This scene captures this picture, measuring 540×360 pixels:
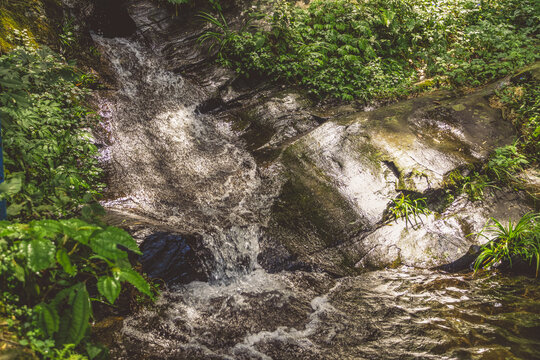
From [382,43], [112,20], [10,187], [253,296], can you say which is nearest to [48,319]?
[10,187]

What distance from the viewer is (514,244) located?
418 cm

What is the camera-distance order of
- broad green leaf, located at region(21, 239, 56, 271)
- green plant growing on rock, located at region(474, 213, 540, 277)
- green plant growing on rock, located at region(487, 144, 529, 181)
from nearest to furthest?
broad green leaf, located at region(21, 239, 56, 271)
green plant growing on rock, located at region(474, 213, 540, 277)
green plant growing on rock, located at region(487, 144, 529, 181)

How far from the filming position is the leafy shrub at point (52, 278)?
1.92m

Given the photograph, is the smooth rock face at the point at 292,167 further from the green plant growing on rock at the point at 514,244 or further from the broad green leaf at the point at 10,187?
the broad green leaf at the point at 10,187

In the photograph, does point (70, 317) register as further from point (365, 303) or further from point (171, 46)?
point (171, 46)

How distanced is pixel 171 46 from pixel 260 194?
5.56 m

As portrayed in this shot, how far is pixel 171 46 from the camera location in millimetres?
8180

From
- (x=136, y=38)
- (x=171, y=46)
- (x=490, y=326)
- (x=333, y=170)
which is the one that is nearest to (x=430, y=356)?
(x=490, y=326)

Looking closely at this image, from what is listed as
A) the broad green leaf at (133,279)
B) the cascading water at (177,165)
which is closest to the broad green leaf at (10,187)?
the broad green leaf at (133,279)

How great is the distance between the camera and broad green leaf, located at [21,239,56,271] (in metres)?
1.88

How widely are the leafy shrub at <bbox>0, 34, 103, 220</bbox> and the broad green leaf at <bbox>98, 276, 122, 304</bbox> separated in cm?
96

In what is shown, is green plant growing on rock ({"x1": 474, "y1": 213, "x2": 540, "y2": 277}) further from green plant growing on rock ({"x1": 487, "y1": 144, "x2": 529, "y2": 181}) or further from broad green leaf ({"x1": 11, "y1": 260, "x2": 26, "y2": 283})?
broad green leaf ({"x1": 11, "y1": 260, "x2": 26, "y2": 283})

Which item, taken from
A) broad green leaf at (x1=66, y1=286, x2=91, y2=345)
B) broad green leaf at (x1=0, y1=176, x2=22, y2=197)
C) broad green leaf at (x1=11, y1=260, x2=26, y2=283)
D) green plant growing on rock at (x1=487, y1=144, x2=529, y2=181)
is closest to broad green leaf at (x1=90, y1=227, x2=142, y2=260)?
broad green leaf at (x1=66, y1=286, x2=91, y2=345)

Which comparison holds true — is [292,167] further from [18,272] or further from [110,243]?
[18,272]
